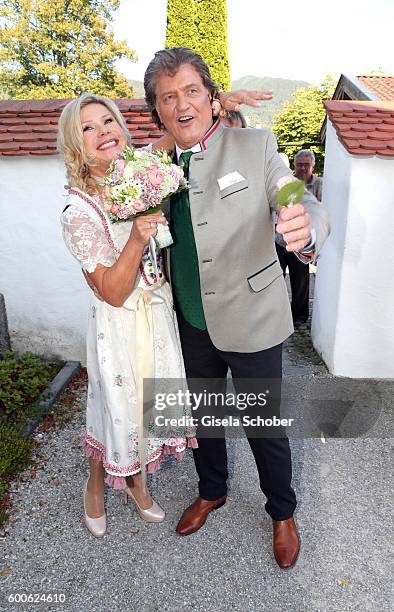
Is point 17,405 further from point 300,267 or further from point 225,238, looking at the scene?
point 300,267

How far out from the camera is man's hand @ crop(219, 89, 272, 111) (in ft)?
7.66

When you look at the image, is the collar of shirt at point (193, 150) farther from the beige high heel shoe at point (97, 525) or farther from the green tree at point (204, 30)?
the green tree at point (204, 30)

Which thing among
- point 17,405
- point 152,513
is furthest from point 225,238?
point 17,405

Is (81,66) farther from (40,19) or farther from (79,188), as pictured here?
(79,188)

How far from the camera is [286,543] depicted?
2773 mm

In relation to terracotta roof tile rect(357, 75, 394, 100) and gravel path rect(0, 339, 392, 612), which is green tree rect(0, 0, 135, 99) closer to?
terracotta roof tile rect(357, 75, 394, 100)

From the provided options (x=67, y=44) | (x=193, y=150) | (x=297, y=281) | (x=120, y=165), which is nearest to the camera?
(x=120, y=165)

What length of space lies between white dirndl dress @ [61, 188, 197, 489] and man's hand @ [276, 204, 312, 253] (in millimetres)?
946

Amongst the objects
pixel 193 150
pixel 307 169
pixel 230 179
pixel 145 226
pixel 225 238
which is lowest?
pixel 307 169

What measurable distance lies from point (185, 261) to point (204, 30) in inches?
743

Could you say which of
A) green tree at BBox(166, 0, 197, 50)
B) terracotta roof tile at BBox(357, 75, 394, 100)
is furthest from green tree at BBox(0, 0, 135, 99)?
terracotta roof tile at BBox(357, 75, 394, 100)

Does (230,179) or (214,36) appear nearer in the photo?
(230,179)

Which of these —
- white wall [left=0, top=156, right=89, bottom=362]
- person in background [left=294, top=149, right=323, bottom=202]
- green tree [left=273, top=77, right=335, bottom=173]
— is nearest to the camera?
white wall [left=0, top=156, right=89, bottom=362]

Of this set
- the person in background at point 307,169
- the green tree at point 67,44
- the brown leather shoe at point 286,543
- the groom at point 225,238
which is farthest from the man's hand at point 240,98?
the green tree at point 67,44
